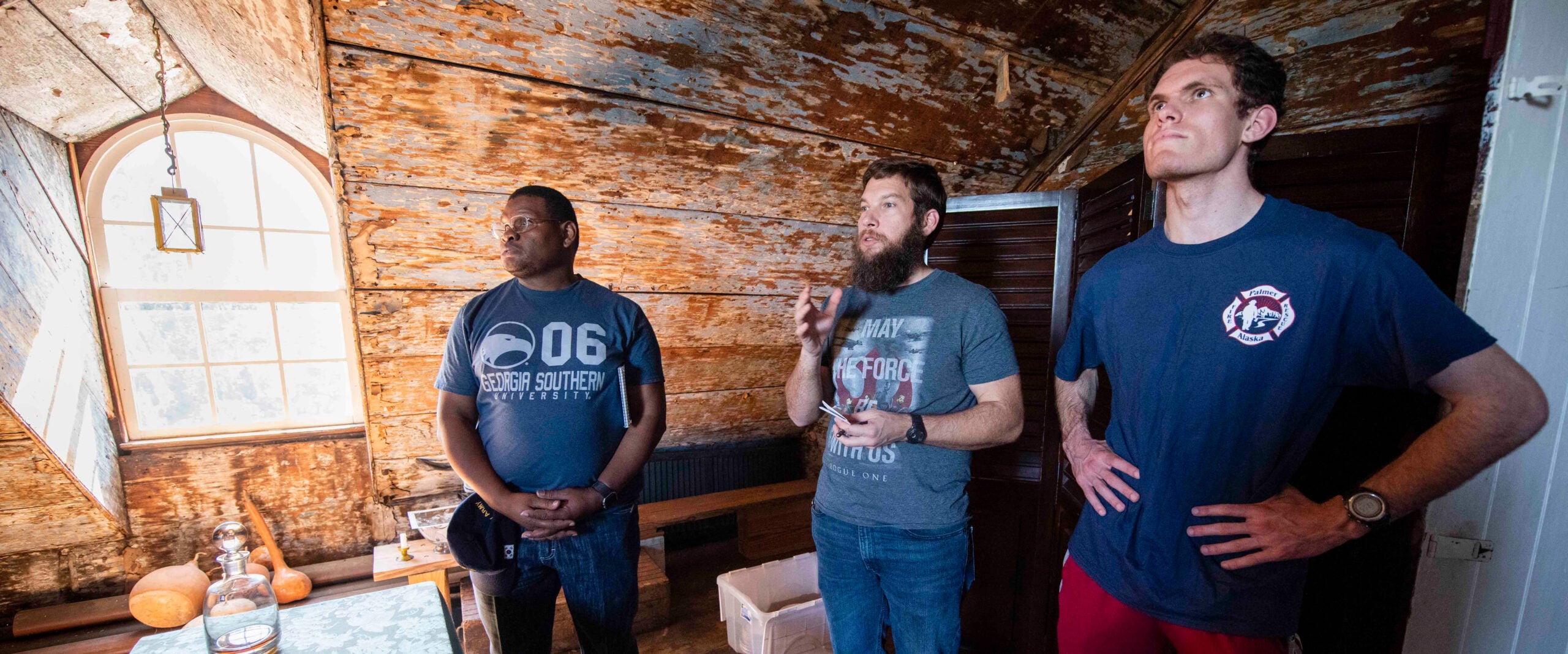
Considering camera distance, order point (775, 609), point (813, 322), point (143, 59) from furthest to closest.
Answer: point (775, 609) → point (143, 59) → point (813, 322)

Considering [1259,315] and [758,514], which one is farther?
[758,514]

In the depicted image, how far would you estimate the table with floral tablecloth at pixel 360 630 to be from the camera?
88 cm

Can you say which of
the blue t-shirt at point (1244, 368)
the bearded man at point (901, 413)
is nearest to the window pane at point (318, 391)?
the bearded man at point (901, 413)

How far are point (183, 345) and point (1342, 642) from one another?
15.3 ft

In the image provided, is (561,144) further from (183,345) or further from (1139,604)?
(183,345)

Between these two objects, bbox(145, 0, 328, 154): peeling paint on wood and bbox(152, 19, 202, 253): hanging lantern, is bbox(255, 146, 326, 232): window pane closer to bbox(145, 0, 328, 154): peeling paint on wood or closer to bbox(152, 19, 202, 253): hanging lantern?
bbox(145, 0, 328, 154): peeling paint on wood

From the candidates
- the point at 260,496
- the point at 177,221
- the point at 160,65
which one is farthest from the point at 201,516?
the point at 160,65

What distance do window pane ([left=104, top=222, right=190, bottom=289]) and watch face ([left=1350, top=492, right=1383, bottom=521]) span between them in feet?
14.4

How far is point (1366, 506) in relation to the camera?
761 mm

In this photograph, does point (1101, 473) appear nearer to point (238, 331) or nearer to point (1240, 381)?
point (1240, 381)

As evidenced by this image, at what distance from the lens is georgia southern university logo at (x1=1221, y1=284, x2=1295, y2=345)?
81 cm

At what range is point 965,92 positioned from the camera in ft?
5.70

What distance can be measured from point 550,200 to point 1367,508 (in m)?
1.66

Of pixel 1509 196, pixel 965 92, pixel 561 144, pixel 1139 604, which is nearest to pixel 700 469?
pixel 561 144
